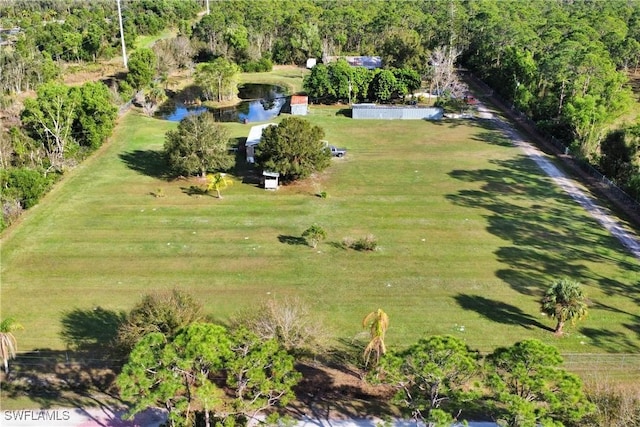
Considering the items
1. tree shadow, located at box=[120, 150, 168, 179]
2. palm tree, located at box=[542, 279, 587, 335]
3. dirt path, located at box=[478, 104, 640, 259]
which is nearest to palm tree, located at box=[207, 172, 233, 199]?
tree shadow, located at box=[120, 150, 168, 179]

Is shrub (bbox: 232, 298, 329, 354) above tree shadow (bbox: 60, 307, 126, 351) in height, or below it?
above

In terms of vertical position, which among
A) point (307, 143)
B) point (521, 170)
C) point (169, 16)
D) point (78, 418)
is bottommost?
point (78, 418)

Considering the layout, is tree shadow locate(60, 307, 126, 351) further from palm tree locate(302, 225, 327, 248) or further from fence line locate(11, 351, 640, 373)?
palm tree locate(302, 225, 327, 248)

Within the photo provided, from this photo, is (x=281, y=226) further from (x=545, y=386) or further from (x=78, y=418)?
(x=545, y=386)

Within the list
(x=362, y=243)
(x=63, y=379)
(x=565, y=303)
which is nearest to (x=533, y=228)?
(x=565, y=303)

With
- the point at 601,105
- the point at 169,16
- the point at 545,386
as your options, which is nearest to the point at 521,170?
the point at 601,105

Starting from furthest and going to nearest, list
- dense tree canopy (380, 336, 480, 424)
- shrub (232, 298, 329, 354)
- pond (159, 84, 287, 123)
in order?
1. pond (159, 84, 287, 123)
2. shrub (232, 298, 329, 354)
3. dense tree canopy (380, 336, 480, 424)
